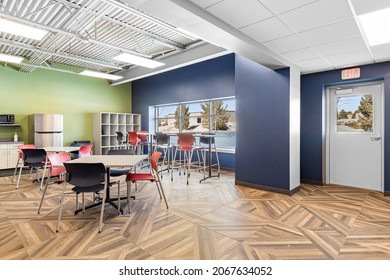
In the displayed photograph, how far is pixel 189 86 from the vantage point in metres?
7.75

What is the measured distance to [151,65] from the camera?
5805mm

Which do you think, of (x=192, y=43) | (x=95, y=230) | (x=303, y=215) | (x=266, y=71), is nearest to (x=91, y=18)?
(x=192, y=43)

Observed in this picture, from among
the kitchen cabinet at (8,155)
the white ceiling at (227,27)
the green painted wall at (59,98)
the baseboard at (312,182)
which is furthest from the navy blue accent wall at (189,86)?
the kitchen cabinet at (8,155)

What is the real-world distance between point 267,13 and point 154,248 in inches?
113

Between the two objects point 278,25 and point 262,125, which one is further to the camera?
point 262,125

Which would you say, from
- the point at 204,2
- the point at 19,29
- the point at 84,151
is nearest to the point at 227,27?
the point at 204,2

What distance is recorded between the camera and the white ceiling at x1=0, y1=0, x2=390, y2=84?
7.97 ft

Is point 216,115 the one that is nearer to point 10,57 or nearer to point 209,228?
point 209,228

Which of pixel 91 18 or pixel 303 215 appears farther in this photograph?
pixel 91 18

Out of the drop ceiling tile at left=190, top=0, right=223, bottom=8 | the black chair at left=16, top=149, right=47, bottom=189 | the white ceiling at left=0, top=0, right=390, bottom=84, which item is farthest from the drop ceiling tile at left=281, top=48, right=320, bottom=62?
the black chair at left=16, top=149, right=47, bottom=189

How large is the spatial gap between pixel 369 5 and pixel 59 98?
330 inches

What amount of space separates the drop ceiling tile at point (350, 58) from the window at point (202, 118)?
2958 millimetres

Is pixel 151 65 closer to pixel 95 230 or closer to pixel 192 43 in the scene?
pixel 192 43
